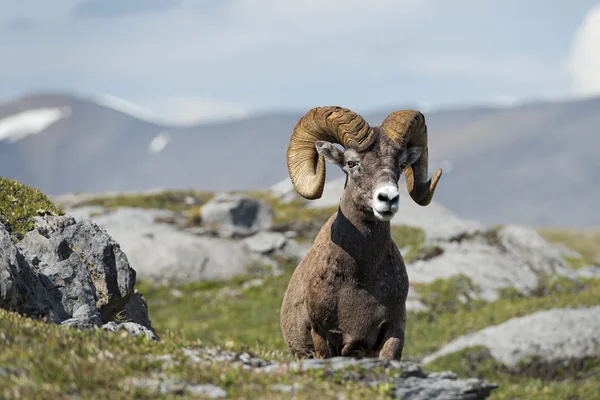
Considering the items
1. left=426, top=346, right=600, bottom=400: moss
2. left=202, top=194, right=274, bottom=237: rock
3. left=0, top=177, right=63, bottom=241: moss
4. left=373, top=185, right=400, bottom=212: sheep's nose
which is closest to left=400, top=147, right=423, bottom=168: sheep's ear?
left=373, top=185, right=400, bottom=212: sheep's nose

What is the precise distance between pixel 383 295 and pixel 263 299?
28.9 metres

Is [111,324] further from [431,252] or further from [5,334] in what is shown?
[431,252]

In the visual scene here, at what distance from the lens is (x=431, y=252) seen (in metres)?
43.6

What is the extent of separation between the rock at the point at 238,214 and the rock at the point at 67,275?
4486 cm

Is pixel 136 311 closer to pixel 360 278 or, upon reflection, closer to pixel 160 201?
pixel 360 278

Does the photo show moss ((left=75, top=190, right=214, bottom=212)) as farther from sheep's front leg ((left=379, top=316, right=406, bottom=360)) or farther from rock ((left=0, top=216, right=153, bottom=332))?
sheep's front leg ((left=379, top=316, right=406, bottom=360))

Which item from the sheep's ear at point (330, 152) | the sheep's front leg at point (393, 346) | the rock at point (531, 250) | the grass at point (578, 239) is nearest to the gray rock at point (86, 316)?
the sheep's front leg at point (393, 346)

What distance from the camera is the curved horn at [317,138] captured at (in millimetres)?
12402

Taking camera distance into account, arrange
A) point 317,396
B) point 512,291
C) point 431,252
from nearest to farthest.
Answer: point 317,396 → point 512,291 → point 431,252

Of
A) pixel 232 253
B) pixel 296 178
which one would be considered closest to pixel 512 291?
pixel 232 253

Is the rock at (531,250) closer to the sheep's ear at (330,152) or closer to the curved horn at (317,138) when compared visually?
the curved horn at (317,138)

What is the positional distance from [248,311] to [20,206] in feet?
79.6

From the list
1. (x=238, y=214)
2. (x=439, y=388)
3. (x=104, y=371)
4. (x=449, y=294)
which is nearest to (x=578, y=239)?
(x=238, y=214)

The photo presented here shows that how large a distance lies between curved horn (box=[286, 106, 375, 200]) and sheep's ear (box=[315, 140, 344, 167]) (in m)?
0.17
